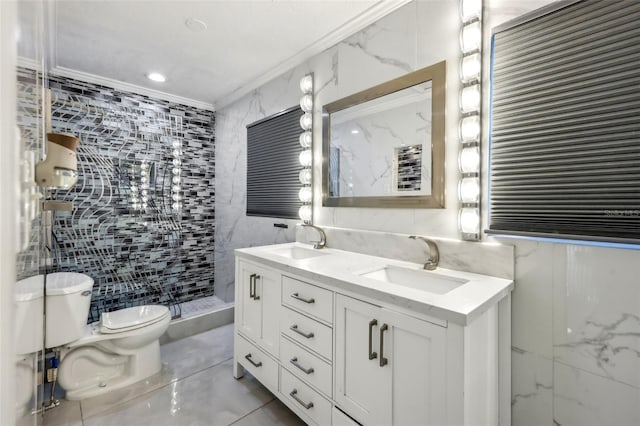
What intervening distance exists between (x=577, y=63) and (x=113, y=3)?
7.93 feet

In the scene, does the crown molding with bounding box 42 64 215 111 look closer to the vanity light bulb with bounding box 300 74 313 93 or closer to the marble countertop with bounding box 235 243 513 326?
the vanity light bulb with bounding box 300 74 313 93

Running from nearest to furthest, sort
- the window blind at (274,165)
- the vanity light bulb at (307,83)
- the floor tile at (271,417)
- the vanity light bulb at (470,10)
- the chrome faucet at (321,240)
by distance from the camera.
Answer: the vanity light bulb at (470,10)
the floor tile at (271,417)
the chrome faucet at (321,240)
the vanity light bulb at (307,83)
the window blind at (274,165)

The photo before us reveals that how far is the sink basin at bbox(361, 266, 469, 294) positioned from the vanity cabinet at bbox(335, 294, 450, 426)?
0.31m

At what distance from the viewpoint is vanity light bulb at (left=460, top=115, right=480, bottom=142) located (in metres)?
1.38

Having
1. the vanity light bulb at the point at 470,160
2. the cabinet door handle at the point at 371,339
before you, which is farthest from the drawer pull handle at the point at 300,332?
the vanity light bulb at the point at 470,160

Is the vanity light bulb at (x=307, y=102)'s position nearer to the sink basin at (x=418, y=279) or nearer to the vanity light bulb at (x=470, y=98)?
the vanity light bulb at (x=470, y=98)

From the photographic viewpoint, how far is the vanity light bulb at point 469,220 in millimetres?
1384

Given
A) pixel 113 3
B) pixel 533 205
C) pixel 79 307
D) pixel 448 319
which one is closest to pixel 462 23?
pixel 533 205

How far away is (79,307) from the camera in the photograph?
188 centimetres

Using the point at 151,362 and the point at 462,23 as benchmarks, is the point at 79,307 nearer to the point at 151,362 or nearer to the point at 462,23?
the point at 151,362

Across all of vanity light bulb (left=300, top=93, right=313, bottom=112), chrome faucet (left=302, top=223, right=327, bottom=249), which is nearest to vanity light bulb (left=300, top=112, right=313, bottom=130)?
vanity light bulb (left=300, top=93, right=313, bottom=112)

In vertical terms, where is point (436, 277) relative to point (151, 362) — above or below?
above

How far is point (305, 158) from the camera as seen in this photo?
229 centimetres

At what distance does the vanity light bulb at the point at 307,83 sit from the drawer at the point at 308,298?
1.46 metres
